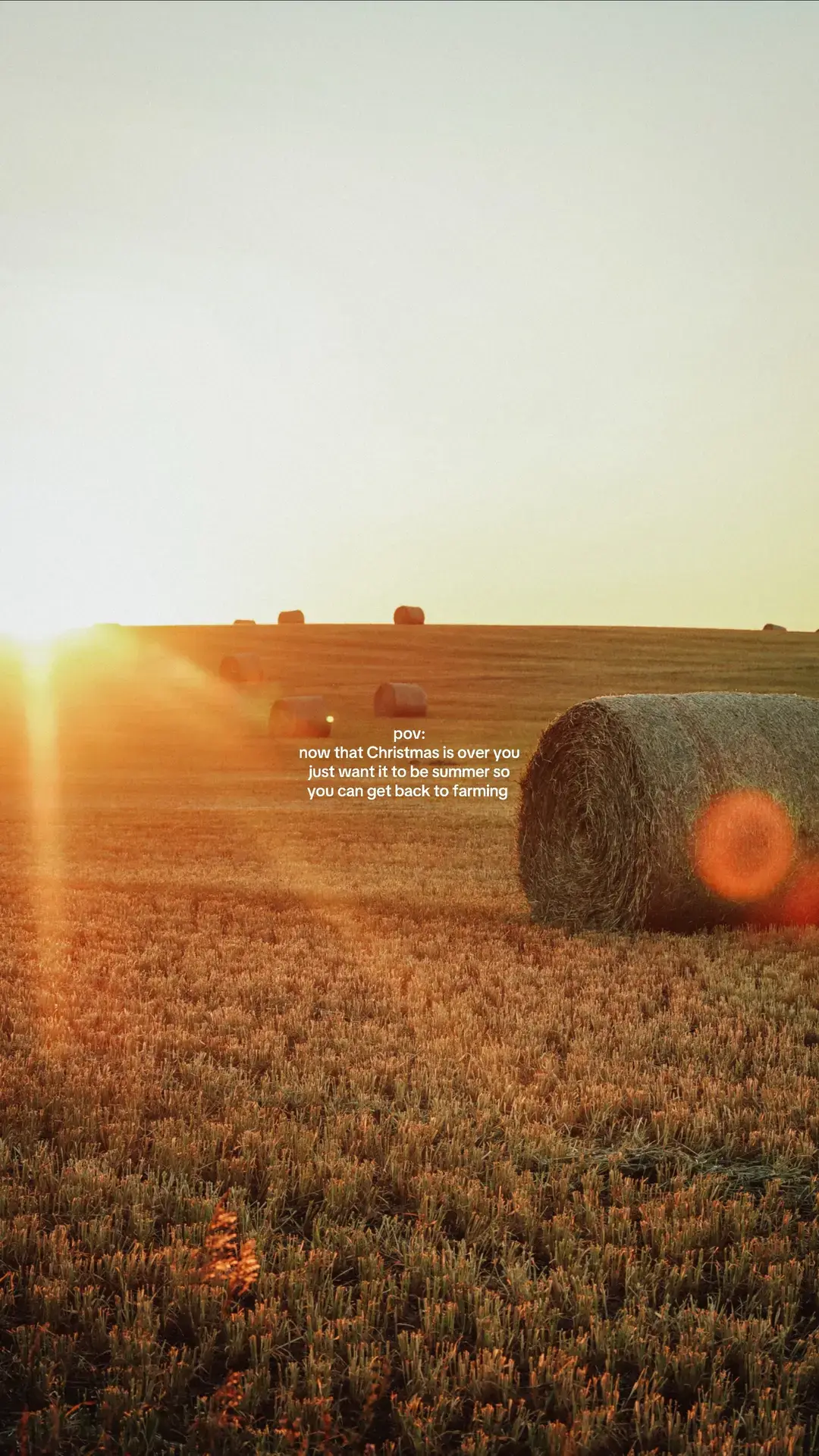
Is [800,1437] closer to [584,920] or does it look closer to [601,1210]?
[601,1210]

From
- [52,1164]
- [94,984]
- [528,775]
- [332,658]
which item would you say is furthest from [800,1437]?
[332,658]

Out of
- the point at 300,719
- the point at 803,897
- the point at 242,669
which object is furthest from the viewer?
the point at 242,669

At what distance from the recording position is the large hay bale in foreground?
41.3 meters

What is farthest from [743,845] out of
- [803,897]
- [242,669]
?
[242,669]

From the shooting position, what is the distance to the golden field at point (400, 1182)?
128 inches

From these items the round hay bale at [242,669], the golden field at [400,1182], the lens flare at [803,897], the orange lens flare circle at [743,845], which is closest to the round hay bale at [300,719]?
the round hay bale at [242,669]

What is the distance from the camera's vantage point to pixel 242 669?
4900 cm

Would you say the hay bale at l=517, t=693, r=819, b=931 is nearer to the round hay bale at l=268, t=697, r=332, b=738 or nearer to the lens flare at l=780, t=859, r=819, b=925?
the lens flare at l=780, t=859, r=819, b=925

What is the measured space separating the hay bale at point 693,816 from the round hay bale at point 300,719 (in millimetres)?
26906

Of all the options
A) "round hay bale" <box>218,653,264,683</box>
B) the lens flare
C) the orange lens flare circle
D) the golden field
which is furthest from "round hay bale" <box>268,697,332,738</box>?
the orange lens flare circle

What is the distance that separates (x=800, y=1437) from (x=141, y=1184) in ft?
8.47

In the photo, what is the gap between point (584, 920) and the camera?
35.1ft

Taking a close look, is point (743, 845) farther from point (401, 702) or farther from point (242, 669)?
point (242, 669)

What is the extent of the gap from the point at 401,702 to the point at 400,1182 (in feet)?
121
